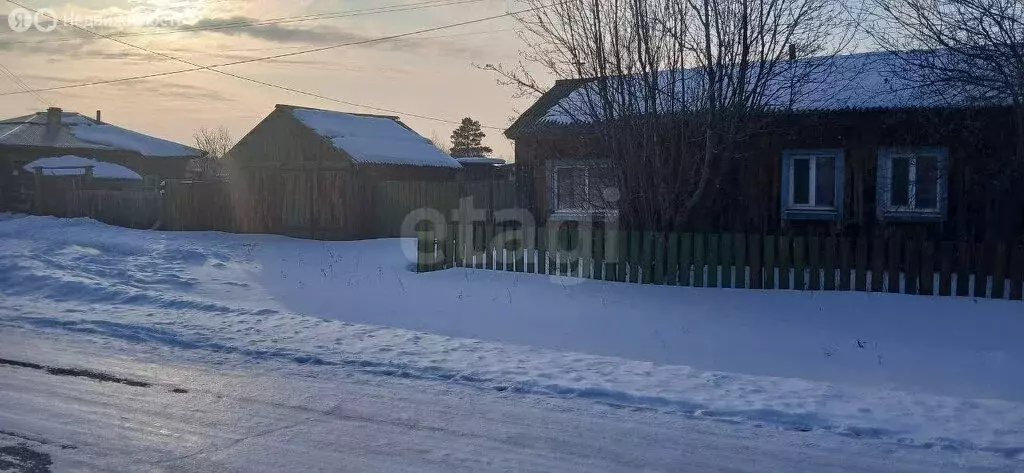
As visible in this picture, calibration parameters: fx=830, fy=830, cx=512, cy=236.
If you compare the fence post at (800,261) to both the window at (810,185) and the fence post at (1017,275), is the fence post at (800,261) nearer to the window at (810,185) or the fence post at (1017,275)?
the fence post at (1017,275)

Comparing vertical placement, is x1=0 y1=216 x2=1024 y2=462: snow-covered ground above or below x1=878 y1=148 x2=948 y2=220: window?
below

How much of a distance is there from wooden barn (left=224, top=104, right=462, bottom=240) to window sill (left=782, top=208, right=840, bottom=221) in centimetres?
994

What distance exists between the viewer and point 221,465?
463 centimetres

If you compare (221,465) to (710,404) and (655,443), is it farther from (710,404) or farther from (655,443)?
(710,404)

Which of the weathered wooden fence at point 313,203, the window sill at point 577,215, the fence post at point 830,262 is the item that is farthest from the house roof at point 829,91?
the weathered wooden fence at point 313,203

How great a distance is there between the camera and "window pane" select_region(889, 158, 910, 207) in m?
14.5

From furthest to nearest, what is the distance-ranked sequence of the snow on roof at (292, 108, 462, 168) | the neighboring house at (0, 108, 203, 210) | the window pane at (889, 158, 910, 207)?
1. the neighboring house at (0, 108, 203, 210)
2. the snow on roof at (292, 108, 462, 168)
3. the window pane at (889, 158, 910, 207)

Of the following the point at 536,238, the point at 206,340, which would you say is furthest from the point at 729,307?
the point at 206,340

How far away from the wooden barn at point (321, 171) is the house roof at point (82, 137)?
2221 centimetres

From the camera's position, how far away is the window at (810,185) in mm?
15094

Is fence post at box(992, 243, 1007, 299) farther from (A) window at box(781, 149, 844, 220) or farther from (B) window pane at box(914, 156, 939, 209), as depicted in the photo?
(A) window at box(781, 149, 844, 220)

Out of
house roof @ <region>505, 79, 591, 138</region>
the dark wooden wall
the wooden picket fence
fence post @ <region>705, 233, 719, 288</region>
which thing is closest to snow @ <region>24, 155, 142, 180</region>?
house roof @ <region>505, 79, 591, 138</region>

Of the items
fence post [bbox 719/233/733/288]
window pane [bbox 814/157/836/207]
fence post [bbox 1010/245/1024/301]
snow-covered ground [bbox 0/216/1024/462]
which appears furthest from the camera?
window pane [bbox 814/157/836/207]

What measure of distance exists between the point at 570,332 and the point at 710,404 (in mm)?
3078
